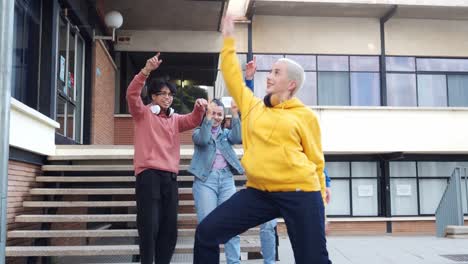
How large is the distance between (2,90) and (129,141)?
1190cm

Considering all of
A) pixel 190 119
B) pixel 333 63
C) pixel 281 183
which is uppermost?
pixel 333 63

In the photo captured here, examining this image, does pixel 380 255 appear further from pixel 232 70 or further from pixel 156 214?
pixel 232 70

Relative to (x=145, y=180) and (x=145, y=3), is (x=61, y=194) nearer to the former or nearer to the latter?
(x=145, y=180)

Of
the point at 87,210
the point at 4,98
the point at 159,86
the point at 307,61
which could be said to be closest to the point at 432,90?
the point at 307,61

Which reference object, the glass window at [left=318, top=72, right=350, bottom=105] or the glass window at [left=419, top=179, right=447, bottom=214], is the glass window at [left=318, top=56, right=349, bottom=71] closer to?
the glass window at [left=318, top=72, right=350, bottom=105]

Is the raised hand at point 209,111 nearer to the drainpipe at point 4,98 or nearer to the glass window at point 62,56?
the drainpipe at point 4,98

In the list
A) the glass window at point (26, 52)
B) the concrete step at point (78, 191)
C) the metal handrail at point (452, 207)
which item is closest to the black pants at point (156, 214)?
the concrete step at point (78, 191)

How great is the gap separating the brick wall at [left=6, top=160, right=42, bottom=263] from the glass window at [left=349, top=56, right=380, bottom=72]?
1212cm

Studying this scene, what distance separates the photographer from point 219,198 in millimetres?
5684

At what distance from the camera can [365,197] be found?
1792 centimetres

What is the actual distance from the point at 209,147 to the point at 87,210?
4.51 metres

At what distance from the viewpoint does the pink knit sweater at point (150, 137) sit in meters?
5.21

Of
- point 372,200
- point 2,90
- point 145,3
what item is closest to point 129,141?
point 145,3

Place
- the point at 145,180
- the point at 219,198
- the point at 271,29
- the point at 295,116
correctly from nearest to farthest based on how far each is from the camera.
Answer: the point at 295,116
the point at 145,180
the point at 219,198
the point at 271,29
